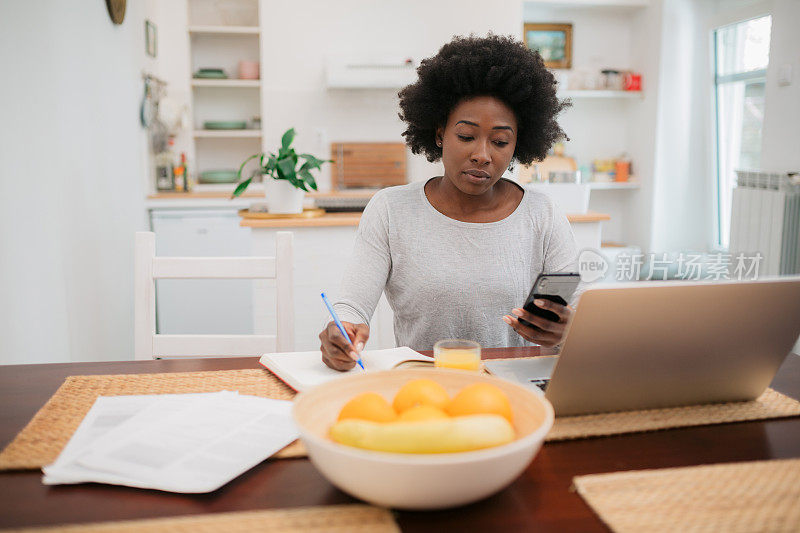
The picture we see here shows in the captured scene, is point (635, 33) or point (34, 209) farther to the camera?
point (635, 33)

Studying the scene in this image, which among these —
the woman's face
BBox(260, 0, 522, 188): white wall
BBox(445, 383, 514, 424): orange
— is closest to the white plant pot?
the woman's face

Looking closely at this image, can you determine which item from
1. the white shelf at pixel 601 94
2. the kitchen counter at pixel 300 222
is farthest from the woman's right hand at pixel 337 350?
the white shelf at pixel 601 94

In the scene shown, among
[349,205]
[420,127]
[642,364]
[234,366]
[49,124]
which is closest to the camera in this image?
[642,364]

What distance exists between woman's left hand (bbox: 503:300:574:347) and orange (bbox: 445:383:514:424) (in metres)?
0.41

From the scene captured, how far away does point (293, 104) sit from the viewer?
4.56 metres

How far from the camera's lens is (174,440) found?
0.82m

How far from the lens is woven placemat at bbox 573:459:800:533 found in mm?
637

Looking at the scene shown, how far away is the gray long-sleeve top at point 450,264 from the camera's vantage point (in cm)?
153

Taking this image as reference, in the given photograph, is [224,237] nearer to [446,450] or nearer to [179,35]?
[179,35]

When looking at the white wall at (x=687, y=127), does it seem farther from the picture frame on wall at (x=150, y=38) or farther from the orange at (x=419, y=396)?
the orange at (x=419, y=396)

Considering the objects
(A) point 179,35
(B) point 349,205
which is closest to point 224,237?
(B) point 349,205

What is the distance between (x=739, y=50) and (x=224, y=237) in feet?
11.6

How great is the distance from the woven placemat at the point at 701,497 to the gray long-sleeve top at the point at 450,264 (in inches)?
31.4

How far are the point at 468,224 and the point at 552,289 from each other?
0.52 m
